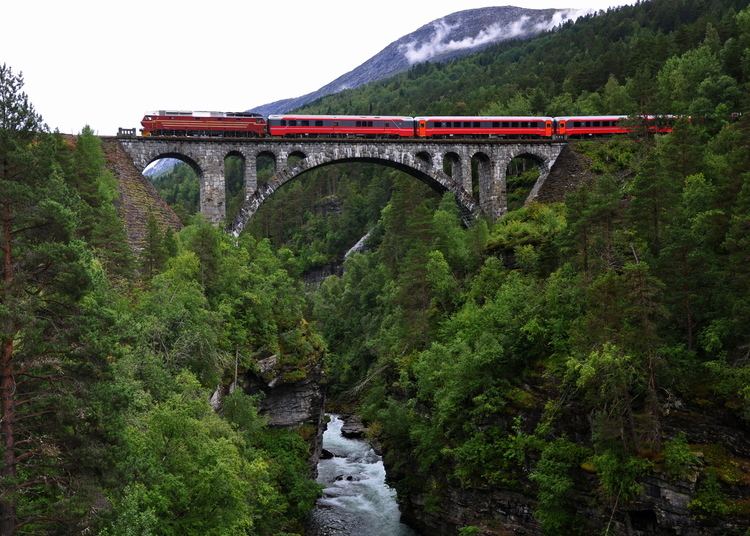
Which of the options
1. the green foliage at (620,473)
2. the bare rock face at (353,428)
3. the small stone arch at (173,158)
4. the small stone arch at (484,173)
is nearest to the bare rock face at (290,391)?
the bare rock face at (353,428)

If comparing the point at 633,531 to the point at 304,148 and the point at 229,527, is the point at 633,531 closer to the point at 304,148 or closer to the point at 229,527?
the point at 229,527

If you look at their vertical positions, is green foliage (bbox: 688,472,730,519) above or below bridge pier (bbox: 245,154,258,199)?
below

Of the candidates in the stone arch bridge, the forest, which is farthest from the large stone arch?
the forest

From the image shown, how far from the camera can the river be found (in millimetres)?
38719

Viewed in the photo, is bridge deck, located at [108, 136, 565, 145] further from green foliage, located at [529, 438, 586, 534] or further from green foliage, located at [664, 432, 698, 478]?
green foliage, located at [664, 432, 698, 478]

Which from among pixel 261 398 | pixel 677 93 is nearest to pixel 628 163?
pixel 677 93

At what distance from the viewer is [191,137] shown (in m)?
56.9

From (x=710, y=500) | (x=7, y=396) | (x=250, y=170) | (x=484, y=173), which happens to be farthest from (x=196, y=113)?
(x=710, y=500)

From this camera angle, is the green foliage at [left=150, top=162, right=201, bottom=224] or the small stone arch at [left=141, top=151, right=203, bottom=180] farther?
the green foliage at [left=150, top=162, right=201, bottom=224]

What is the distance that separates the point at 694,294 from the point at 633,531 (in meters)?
9.61

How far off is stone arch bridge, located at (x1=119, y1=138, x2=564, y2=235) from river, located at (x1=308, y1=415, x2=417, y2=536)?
68.1 ft

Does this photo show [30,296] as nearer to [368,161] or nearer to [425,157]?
[368,161]

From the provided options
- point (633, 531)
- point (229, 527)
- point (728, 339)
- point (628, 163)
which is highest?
point (628, 163)

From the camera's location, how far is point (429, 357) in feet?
129
